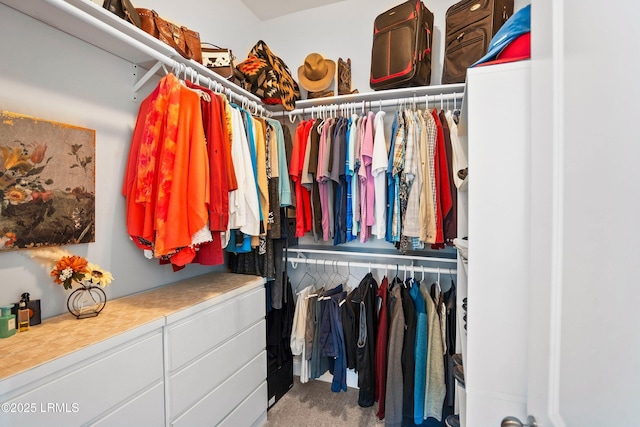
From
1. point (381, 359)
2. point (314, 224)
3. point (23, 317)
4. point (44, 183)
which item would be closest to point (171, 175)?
point (44, 183)

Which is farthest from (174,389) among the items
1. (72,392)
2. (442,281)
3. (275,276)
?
(442,281)

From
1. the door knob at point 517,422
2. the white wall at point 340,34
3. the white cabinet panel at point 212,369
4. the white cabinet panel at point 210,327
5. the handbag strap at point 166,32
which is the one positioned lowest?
the white cabinet panel at point 212,369

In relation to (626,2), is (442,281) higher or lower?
lower

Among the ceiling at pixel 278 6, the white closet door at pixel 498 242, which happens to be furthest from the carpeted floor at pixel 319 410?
the ceiling at pixel 278 6

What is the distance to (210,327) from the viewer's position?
56.1 inches

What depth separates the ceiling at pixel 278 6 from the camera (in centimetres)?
239

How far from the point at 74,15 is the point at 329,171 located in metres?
1.40

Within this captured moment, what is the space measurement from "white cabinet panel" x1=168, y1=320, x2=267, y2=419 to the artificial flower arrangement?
53 centimetres

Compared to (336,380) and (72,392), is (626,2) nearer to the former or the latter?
(72,392)

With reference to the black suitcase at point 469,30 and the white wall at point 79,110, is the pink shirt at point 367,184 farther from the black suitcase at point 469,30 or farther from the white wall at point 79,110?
the white wall at point 79,110

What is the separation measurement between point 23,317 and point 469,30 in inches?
102

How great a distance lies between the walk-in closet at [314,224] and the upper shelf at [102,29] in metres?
0.01

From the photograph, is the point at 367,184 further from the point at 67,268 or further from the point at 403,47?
the point at 67,268

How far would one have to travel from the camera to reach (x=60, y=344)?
0.94 metres
